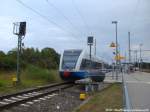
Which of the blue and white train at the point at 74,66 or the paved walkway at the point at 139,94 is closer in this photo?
the paved walkway at the point at 139,94

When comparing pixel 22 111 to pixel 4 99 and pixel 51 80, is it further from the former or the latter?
pixel 51 80

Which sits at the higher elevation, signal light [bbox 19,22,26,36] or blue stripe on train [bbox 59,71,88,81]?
signal light [bbox 19,22,26,36]

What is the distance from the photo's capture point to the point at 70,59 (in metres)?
33.0

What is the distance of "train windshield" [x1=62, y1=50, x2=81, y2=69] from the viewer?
32.8 metres

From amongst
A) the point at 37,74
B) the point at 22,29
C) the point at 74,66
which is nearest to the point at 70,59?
the point at 74,66

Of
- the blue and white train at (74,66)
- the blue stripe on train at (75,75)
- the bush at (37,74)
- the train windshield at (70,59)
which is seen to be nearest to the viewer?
the blue stripe on train at (75,75)

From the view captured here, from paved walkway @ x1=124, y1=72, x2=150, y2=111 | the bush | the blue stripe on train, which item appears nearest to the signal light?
the blue stripe on train

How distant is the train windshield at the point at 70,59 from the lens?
32812 mm

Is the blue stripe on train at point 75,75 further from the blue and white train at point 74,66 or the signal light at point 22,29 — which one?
the signal light at point 22,29

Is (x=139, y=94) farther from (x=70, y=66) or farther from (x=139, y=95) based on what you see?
(x=70, y=66)

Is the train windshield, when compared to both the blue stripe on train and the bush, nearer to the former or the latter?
the blue stripe on train

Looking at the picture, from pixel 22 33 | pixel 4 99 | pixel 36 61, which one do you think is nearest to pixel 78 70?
pixel 22 33

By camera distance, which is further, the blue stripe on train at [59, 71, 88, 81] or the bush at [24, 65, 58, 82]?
the bush at [24, 65, 58, 82]

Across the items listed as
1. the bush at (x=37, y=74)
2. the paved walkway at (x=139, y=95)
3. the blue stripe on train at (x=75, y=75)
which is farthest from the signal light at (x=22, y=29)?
the paved walkway at (x=139, y=95)
